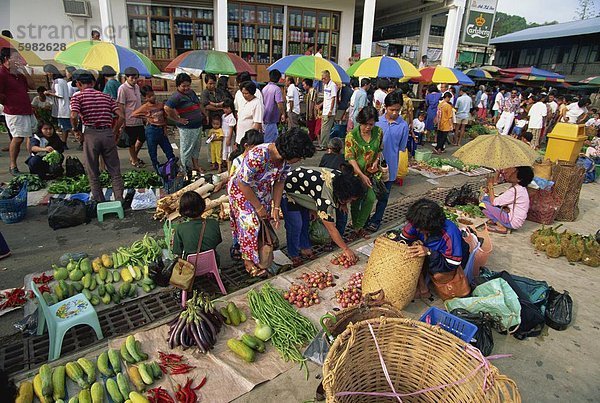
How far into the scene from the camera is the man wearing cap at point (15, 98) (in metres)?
5.98

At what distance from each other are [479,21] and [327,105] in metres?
15.5

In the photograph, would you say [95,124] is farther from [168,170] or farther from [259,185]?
[259,185]

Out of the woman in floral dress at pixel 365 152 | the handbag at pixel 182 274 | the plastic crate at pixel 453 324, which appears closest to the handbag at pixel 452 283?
the plastic crate at pixel 453 324

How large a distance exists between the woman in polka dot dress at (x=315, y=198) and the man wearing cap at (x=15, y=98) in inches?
212

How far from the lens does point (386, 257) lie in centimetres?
331

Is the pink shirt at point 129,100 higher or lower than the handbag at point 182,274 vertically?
higher

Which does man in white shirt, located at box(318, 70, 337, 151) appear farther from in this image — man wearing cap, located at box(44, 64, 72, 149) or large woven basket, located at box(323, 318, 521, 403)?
large woven basket, located at box(323, 318, 521, 403)

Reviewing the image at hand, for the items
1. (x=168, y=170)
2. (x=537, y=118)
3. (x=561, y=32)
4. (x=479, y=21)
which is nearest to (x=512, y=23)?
(x=561, y=32)

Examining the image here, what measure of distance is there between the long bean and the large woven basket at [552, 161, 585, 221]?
16.6ft

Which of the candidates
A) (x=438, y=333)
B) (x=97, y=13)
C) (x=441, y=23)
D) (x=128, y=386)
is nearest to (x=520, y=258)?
(x=438, y=333)

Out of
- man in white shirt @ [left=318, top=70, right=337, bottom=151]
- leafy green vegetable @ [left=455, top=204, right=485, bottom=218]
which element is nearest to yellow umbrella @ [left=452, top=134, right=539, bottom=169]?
leafy green vegetable @ [left=455, top=204, right=485, bottom=218]

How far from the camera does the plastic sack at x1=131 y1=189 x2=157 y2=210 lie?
18.7 ft

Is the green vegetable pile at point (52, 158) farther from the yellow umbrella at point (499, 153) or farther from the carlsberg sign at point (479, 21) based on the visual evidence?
the carlsberg sign at point (479, 21)

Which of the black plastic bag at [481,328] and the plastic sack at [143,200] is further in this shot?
the plastic sack at [143,200]
